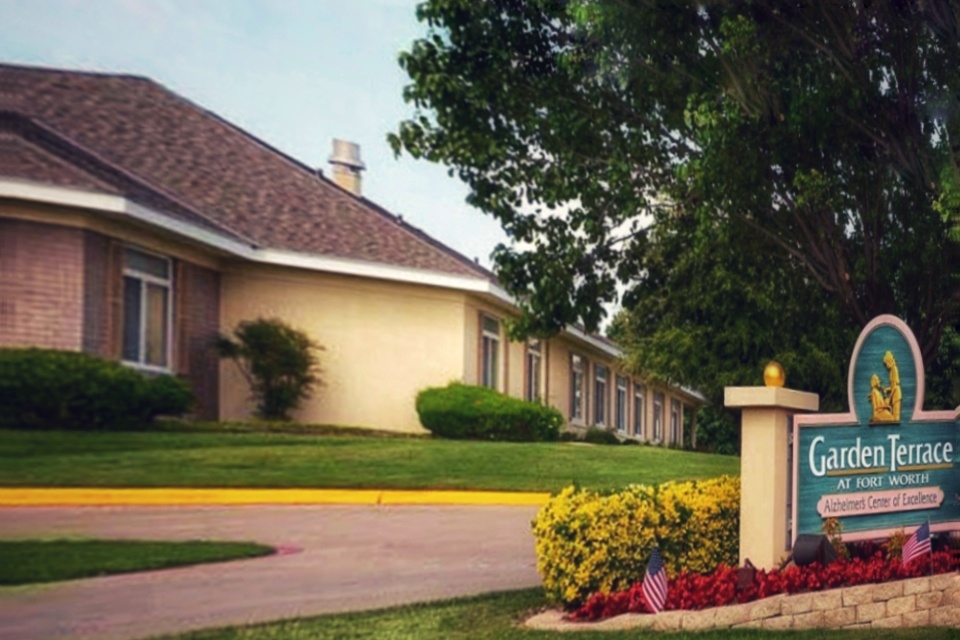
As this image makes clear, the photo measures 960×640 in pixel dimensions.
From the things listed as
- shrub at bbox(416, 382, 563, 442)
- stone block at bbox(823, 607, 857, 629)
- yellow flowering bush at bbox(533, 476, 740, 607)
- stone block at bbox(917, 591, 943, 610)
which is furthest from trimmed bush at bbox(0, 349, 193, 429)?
stone block at bbox(917, 591, 943, 610)

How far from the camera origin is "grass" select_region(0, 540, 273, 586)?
15.3ft

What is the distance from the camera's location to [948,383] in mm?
10867

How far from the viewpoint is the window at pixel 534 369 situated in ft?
21.6

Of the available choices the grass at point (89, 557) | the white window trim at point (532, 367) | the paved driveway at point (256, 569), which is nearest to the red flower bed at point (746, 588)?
the paved driveway at point (256, 569)

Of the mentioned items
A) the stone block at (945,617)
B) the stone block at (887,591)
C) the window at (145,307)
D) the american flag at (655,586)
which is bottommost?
the stone block at (945,617)

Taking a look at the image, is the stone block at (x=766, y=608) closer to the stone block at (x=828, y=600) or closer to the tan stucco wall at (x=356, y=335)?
the stone block at (x=828, y=600)

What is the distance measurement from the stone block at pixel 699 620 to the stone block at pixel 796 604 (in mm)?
534

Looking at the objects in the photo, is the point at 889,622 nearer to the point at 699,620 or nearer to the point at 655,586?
the point at 699,620

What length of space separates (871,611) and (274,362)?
5064mm

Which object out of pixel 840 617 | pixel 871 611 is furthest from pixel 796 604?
pixel 871 611

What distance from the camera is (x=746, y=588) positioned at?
7.87 m

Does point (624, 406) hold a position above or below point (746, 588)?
above

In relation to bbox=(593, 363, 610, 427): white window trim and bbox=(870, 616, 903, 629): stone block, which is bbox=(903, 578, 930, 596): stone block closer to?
bbox=(870, 616, 903, 629): stone block

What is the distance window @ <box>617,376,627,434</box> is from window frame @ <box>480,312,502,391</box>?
111cm
